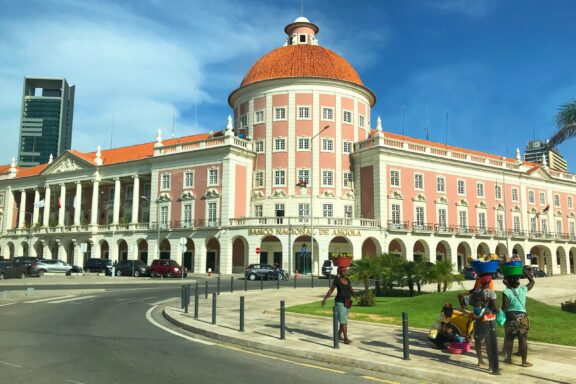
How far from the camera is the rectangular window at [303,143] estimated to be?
57.0 metres

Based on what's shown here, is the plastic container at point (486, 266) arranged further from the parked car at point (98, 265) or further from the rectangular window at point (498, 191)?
the rectangular window at point (498, 191)

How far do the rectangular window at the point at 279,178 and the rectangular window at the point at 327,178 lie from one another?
14.2 feet

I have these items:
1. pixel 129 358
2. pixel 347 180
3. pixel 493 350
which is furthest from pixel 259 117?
pixel 493 350

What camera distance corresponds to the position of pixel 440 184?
197 ft

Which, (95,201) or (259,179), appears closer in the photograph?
(259,179)

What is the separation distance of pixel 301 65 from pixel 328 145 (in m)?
10.0

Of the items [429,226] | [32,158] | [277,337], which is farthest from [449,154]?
[32,158]

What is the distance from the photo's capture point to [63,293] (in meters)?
26.9

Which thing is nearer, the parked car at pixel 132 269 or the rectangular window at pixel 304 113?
the parked car at pixel 132 269

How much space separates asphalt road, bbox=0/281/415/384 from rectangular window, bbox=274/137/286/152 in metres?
42.0

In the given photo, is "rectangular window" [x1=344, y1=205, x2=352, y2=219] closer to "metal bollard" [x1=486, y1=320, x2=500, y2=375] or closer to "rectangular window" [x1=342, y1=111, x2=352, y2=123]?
"rectangular window" [x1=342, y1=111, x2=352, y2=123]

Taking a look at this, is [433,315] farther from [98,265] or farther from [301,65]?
[301,65]

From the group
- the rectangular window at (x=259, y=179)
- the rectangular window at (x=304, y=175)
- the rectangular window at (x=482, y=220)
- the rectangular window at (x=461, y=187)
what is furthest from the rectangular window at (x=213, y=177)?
the rectangular window at (x=482, y=220)

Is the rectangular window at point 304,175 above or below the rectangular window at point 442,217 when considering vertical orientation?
above
